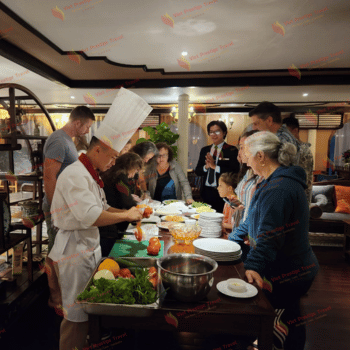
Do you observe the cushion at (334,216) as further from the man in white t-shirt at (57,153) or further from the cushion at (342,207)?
the man in white t-shirt at (57,153)

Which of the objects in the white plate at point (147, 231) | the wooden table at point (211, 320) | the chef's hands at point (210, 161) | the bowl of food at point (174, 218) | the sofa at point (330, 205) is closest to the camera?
the wooden table at point (211, 320)

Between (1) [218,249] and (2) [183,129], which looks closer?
(1) [218,249]

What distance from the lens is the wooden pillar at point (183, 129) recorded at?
5953mm

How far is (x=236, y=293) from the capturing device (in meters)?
1.15

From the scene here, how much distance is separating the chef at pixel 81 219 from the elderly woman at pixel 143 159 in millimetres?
1477

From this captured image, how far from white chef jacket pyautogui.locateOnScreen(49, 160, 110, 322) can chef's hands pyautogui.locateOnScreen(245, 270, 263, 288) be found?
81 centimetres

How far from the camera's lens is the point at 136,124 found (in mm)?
1832

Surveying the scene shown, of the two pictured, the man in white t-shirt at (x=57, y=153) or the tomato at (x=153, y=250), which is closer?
the tomato at (x=153, y=250)

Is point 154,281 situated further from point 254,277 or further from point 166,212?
point 166,212

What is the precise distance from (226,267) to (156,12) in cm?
238

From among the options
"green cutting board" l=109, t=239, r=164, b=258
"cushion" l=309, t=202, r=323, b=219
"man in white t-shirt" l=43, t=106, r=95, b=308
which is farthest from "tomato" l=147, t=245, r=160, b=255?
"cushion" l=309, t=202, r=323, b=219

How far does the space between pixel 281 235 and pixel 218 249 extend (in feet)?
1.14
